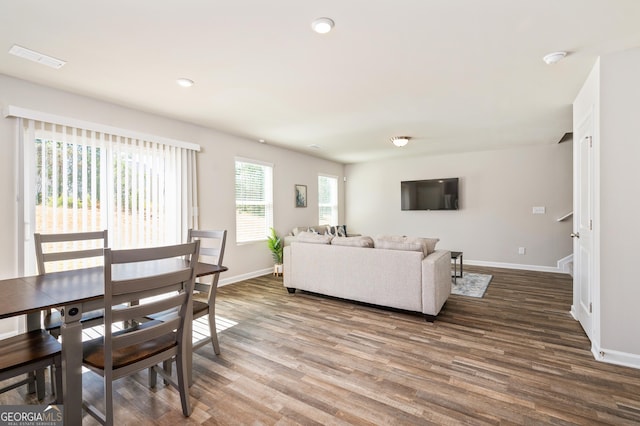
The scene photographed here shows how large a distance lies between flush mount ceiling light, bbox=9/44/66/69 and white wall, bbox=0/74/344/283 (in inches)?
25.0

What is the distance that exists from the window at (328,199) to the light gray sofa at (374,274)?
3.22 metres

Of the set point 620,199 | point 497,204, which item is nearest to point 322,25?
point 620,199

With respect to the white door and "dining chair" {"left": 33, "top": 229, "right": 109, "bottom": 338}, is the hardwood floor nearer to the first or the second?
the white door

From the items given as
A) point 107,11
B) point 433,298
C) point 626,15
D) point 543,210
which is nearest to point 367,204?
point 543,210

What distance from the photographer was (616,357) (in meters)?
2.32

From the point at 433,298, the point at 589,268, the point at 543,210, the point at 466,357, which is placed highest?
the point at 543,210

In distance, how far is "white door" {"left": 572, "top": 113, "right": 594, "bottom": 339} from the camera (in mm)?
2611

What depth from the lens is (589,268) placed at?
2654mm

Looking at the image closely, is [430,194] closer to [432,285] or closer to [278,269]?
[278,269]

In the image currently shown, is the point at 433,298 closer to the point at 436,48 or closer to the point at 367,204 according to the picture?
the point at 436,48

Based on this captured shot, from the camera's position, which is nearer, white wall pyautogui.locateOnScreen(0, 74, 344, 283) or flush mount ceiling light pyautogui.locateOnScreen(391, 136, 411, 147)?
white wall pyautogui.locateOnScreen(0, 74, 344, 283)

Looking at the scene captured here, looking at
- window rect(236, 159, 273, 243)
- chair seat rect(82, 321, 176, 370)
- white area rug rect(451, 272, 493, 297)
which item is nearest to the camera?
chair seat rect(82, 321, 176, 370)

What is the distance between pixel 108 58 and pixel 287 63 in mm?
1453

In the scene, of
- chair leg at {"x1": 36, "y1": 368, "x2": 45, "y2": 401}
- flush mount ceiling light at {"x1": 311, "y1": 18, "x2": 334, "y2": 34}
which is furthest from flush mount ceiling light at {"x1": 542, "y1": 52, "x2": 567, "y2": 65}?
chair leg at {"x1": 36, "y1": 368, "x2": 45, "y2": 401}
